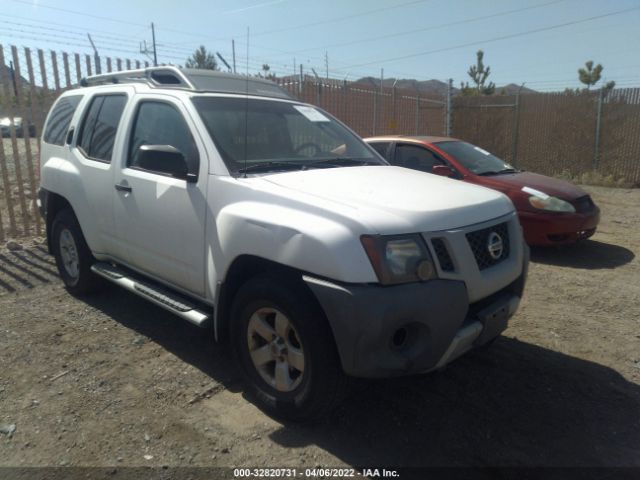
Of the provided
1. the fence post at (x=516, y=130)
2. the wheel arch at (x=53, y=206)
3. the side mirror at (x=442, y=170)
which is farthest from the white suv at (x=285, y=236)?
the fence post at (x=516, y=130)

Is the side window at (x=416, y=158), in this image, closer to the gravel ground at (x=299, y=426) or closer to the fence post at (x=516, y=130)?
the gravel ground at (x=299, y=426)

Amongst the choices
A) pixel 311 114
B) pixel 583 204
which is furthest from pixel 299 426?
pixel 583 204

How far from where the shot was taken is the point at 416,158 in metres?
7.18

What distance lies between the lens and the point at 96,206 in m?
4.30

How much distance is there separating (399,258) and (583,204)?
4998mm

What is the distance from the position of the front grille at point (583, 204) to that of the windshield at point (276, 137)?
3.61 meters

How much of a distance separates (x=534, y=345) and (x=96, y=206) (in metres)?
3.81

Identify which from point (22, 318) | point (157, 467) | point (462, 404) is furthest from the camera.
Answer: point (22, 318)

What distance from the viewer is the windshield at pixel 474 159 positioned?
22.8 ft

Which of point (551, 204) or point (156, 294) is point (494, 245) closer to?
point (156, 294)

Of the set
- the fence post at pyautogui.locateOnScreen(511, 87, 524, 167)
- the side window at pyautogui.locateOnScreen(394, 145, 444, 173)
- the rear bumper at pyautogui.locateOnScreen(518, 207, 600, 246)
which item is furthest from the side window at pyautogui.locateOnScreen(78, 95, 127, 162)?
the fence post at pyautogui.locateOnScreen(511, 87, 524, 167)

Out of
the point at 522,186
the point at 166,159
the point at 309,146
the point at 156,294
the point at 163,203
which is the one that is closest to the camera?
the point at 166,159

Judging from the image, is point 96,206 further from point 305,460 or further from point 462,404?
point 462,404

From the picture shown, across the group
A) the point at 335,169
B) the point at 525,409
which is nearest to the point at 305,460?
the point at 525,409
